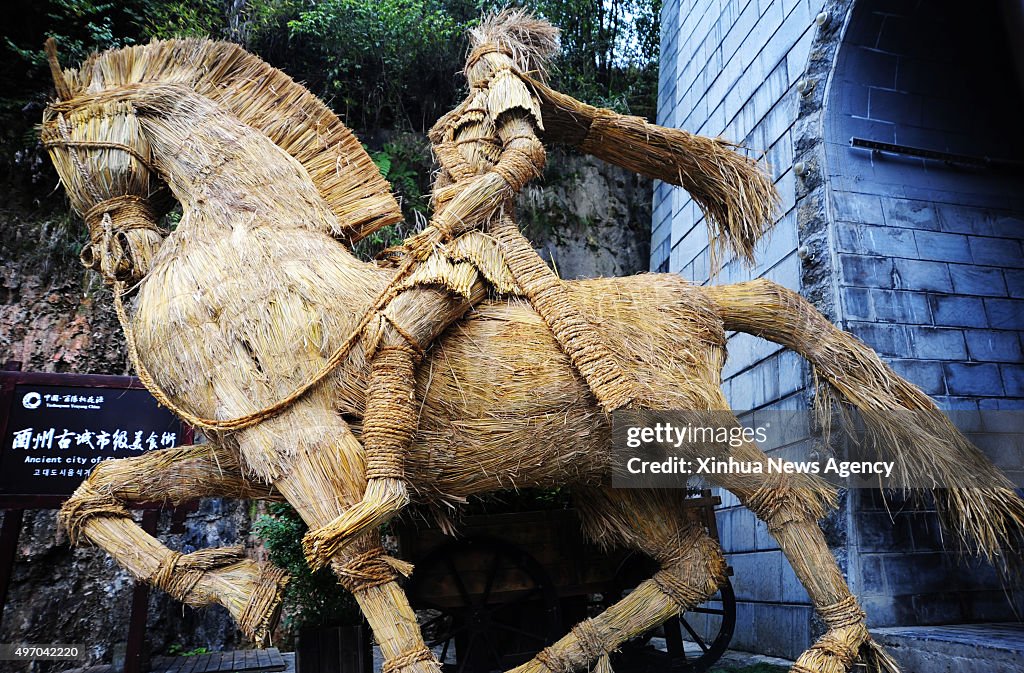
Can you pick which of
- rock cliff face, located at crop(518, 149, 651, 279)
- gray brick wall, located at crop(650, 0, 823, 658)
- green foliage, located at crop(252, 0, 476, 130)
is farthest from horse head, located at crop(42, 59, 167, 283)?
rock cliff face, located at crop(518, 149, 651, 279)

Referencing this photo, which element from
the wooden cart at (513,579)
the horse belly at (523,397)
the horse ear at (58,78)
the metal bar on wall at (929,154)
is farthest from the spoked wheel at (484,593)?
the metal bar on wall at (929,154)

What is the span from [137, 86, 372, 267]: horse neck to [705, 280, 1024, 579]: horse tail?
5.58ft

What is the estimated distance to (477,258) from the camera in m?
2.44

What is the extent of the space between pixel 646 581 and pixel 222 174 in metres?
2.29

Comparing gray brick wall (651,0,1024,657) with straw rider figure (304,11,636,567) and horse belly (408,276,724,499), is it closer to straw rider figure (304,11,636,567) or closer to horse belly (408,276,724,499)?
horse belly (408,276,724,499)

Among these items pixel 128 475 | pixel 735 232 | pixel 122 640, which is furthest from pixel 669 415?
pixel 122 640

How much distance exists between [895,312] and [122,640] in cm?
578

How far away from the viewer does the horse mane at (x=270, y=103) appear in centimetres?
266

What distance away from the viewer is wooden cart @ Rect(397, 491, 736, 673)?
319 cm

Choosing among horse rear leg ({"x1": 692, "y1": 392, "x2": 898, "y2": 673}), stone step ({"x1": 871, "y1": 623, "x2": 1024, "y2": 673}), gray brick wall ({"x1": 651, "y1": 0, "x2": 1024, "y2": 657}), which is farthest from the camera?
gray brick wall ({"x1": 651, "y1": 0, "x2": 1024, "y2": 657})

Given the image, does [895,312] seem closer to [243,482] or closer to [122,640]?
[243,482]

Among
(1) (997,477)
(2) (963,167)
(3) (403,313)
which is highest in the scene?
(2) (963,167)

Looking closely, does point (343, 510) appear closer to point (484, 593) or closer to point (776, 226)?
point (484, 593)

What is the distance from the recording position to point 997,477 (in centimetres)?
272
